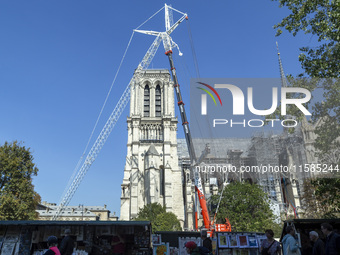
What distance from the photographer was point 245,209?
126 feet

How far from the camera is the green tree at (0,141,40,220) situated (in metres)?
29.0

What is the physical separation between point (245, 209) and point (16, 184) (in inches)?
992

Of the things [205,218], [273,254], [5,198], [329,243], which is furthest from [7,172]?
[329,243]

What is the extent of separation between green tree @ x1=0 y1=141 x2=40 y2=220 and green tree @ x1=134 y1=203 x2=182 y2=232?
23521mm

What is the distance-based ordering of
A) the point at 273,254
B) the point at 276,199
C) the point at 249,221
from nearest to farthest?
the point at 273,254, the point at 249,221, the point at 276,199

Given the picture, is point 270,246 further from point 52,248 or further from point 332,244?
point 52,248

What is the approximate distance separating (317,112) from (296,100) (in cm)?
127

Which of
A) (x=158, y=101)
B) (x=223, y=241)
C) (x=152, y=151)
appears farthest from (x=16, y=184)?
(x=158, y=101)

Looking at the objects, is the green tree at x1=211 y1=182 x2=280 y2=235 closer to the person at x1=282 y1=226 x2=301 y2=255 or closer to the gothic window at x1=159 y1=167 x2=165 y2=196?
the gothic window at x1=159 y1=167 x2=165 y2=196

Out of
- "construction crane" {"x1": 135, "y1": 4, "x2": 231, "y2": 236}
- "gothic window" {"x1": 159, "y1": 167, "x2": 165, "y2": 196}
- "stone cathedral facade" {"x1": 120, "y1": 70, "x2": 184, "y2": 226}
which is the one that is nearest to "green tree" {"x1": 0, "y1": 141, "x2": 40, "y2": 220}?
"construction crane" {"x1": 135, "y1": 4, "x2": 231, "y2": 236}

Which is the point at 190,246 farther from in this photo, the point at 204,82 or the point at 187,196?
the point at 187,196

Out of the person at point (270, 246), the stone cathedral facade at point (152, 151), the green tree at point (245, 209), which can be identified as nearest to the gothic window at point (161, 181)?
the stone cathedral facade at point (152, 151)

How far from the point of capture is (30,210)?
30812mm

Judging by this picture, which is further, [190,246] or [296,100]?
[296,100]
